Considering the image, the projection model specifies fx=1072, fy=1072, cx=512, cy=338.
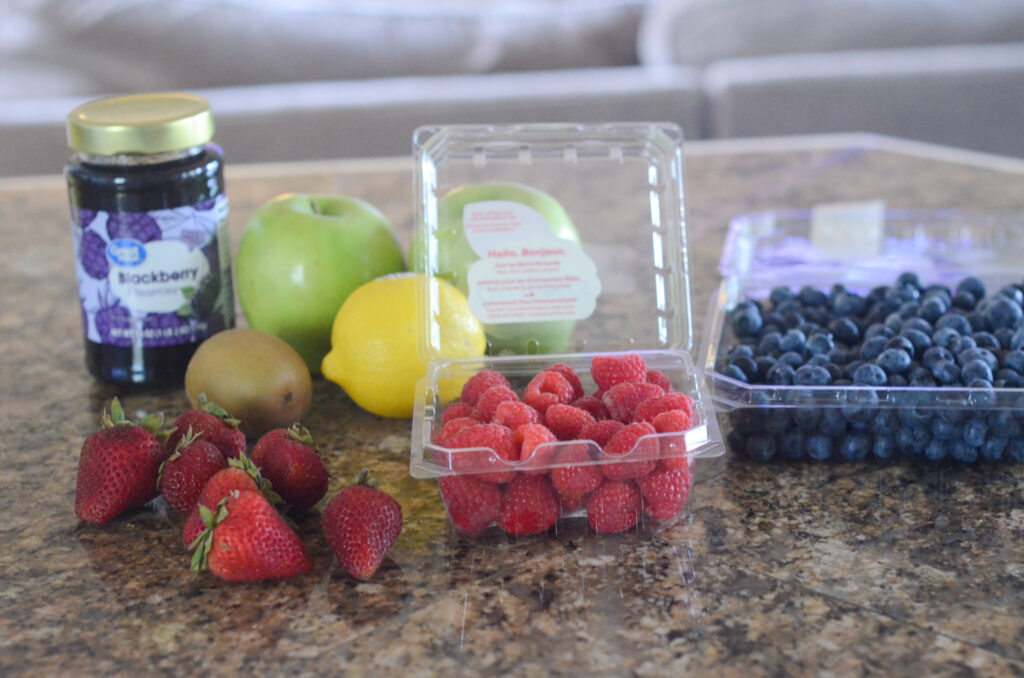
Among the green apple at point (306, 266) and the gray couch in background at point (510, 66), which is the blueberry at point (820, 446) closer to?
the green apple at point (306, 266)

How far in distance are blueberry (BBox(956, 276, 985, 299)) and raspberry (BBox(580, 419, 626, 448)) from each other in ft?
1.57

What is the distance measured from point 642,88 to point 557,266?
1.69 meters

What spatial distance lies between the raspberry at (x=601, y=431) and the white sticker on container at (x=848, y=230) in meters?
0.71

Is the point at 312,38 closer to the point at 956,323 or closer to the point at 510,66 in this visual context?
the point at 510,66

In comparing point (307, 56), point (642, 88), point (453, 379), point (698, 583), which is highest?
point (307, 56)

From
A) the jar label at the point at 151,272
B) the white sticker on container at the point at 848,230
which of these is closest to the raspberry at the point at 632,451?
the jar label at the point at 151,272

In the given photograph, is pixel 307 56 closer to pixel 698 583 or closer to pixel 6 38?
pixel 6 38

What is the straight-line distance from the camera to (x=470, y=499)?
2.52 feet

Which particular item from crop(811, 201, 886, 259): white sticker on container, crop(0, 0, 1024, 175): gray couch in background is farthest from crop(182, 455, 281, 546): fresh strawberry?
crop(0, 0, 1024, 175): gray couch in background

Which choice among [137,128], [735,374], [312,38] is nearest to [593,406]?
[735,374]

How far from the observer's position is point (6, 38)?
2781mm

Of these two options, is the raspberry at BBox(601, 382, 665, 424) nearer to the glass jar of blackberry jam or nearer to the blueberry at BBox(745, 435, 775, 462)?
the blueberry at BBox(745, 435, 775, 462)

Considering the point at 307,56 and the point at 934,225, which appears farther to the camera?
the point at 307,56

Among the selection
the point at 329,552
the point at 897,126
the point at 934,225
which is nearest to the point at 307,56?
the point at 897,126
